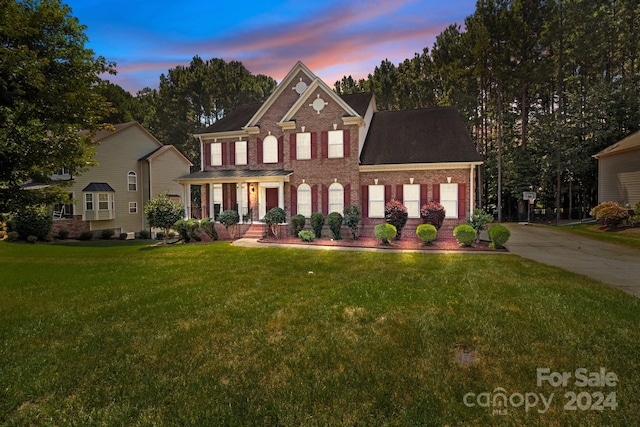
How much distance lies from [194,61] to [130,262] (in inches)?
1510

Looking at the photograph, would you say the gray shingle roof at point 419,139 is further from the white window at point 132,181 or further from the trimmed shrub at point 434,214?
the white window at point 132,181

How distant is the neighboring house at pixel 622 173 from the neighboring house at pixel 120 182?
3360cm

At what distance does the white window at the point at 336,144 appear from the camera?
19.5m

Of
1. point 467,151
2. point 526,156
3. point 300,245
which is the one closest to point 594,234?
point 467,151

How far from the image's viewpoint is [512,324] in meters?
5.24

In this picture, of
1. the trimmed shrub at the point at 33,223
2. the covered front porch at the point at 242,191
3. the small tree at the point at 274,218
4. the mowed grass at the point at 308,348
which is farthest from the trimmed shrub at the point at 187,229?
the trimmed shrub at the point at 33,223

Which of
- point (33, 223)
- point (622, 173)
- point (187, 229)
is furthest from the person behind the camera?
point (622, 173)

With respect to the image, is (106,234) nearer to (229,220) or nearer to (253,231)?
(229,220)

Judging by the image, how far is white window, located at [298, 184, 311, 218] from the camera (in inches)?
789

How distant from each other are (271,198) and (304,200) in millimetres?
2746

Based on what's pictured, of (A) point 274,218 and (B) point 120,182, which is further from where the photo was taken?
(B) point 120,182

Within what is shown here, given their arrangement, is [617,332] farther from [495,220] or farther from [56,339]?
[495,220]

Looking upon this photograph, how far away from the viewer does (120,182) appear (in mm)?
28047

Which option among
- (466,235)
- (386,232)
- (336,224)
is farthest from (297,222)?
(466,235)
